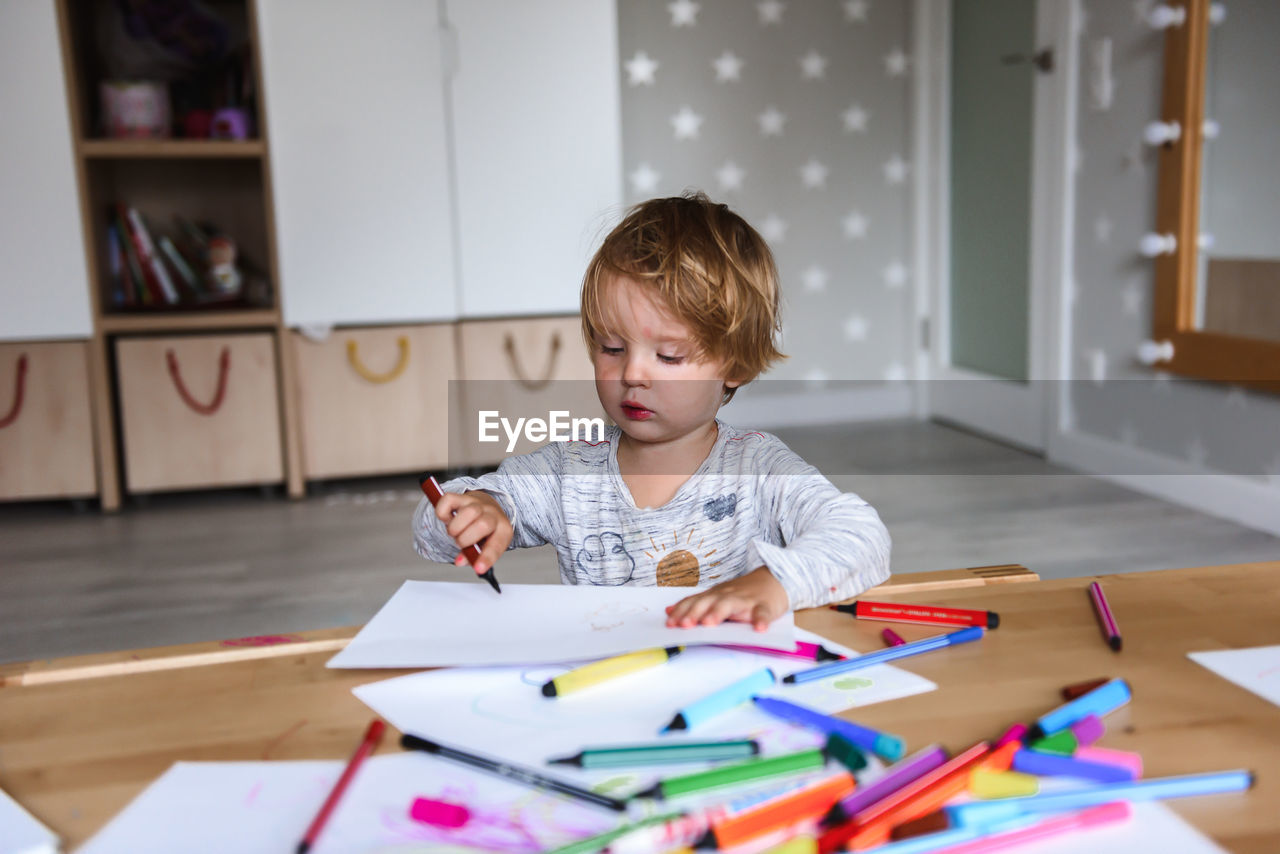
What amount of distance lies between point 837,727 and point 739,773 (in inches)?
2.4

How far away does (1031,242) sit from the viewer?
2.83 meters

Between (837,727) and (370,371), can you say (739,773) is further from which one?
(370,371)

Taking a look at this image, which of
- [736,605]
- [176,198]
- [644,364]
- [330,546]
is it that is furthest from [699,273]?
[176,198]

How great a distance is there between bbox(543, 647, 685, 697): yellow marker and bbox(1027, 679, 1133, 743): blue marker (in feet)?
0.58

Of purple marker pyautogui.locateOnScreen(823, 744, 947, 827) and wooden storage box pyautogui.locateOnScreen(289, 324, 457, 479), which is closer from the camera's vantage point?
purple marker pyautogui.locateOnScreen(823, 744, 947, 827)

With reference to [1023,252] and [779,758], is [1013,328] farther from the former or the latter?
[779,758]

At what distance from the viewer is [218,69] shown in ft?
9.07

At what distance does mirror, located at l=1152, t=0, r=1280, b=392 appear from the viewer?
2.04m

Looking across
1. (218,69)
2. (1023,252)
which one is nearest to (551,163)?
(218,69)

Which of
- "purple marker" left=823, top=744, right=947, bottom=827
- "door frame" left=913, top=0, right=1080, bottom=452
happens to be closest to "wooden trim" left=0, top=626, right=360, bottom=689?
"purple marker" left=823, top=744, right=947, bottom=827

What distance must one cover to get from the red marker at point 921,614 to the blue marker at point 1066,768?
170mm

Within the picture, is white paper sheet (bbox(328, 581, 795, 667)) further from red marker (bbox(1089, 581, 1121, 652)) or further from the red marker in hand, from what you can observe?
red marker (bbox(1089, 581, 1121, 652))

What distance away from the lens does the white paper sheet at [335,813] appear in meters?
0.37

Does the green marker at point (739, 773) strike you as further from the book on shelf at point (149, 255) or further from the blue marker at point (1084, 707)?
the book on shelf at point (149, 255)
